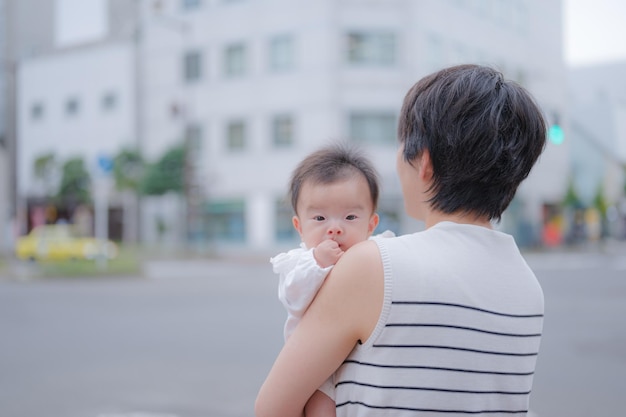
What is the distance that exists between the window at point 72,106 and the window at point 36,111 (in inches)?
93.4

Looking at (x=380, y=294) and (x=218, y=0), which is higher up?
(x=218, y=0)

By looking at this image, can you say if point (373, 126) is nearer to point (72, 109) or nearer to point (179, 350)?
point (72, 109)

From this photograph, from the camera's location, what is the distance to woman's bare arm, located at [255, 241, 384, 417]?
Result: 1.29 metres

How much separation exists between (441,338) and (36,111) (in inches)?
1711

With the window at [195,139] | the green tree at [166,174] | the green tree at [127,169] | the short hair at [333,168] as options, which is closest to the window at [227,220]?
the window at [195,139]

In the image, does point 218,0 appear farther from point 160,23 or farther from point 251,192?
point 251,192

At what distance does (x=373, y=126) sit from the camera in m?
29.4

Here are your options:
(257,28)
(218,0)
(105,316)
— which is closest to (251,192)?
(257,28)

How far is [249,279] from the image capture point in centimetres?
1805

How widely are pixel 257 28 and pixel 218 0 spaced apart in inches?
125

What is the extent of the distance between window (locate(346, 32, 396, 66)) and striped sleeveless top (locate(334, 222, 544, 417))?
28.9 m

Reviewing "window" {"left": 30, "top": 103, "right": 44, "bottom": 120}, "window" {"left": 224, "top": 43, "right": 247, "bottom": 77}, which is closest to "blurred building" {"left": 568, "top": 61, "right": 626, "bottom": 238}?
"window" {"left": 224, "top": 43, "right": 247, "bottom": 77}

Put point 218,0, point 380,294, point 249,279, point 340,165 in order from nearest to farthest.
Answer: point 380,294 → point 340,165 → point 249,279 → point 218,0

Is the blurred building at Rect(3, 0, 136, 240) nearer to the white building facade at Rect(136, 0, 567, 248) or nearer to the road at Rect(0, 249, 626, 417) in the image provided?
the white building facade at Rect(136, 0, 567, 248)
